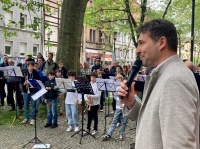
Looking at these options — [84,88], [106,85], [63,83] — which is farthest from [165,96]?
[63,83]

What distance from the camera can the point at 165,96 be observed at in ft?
5.26

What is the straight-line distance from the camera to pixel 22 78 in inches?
375

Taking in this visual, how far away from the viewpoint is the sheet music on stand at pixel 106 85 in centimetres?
754

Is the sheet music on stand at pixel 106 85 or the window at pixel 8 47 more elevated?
the window at pixel 8 47

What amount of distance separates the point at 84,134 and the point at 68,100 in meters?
1.21

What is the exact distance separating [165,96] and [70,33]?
32.5 ft

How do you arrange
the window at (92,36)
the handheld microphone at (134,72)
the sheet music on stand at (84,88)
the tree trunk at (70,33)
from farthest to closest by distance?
the window at (92,36) → the tree trunk at (70,33) → the sheet music on stand at (84,88) → the handheld microphone at (134,72)

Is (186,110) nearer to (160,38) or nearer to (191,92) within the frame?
(191,92)

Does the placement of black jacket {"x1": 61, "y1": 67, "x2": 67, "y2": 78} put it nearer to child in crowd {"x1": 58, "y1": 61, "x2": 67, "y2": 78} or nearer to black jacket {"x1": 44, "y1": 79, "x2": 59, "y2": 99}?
child in crowd {"x1": 58, "y1": 61, "x2": 67, "y2": 78}

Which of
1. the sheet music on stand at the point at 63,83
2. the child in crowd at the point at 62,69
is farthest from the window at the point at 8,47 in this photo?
the sheet music on stand at the point at 63,83

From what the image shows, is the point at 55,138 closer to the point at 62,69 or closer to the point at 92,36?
the point at 62,69

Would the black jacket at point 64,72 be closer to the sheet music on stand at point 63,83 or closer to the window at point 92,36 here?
the sheet music on stand at point 63,83

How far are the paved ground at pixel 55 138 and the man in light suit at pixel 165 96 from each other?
5.16 m

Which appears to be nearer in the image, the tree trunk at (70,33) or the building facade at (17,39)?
the tree trunk at (70,33)
